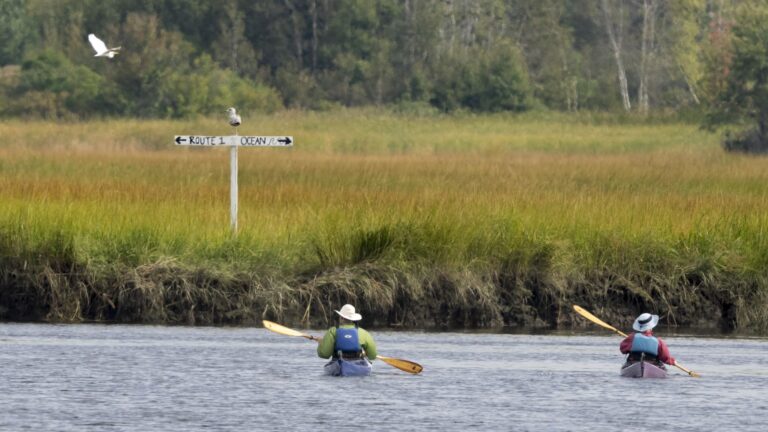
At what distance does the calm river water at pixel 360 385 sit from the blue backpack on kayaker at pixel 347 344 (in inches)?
12.0

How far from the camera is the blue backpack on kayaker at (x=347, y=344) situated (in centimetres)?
1667

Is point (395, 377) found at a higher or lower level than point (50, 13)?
lower

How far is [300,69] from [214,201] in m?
53.1

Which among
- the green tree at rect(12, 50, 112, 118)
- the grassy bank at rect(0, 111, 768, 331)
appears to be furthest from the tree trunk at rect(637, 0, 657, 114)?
the grassy bank at rect(0, 111, 768, 331)

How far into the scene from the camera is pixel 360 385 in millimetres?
17031

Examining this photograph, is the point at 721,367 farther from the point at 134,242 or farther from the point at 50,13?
the point at 50,13

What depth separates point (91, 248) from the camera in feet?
67.6

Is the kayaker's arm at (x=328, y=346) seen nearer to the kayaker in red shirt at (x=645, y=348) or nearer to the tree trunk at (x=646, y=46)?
the kayaker in red shirt at (x=645, y=348)

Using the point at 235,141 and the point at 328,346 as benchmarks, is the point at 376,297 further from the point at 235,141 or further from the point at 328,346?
the point at 328,346

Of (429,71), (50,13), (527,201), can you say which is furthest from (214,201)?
(50,13)

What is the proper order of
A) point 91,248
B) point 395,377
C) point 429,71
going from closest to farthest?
point 395,377 → point 91,248 → point 429,71

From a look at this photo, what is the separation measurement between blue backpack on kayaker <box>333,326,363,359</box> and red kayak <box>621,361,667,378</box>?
2583mm

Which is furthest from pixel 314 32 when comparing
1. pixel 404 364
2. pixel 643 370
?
pixel 643 370

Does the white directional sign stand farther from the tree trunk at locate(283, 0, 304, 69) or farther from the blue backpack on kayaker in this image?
the tree trunk at locate(283, 0, 304, 69)
